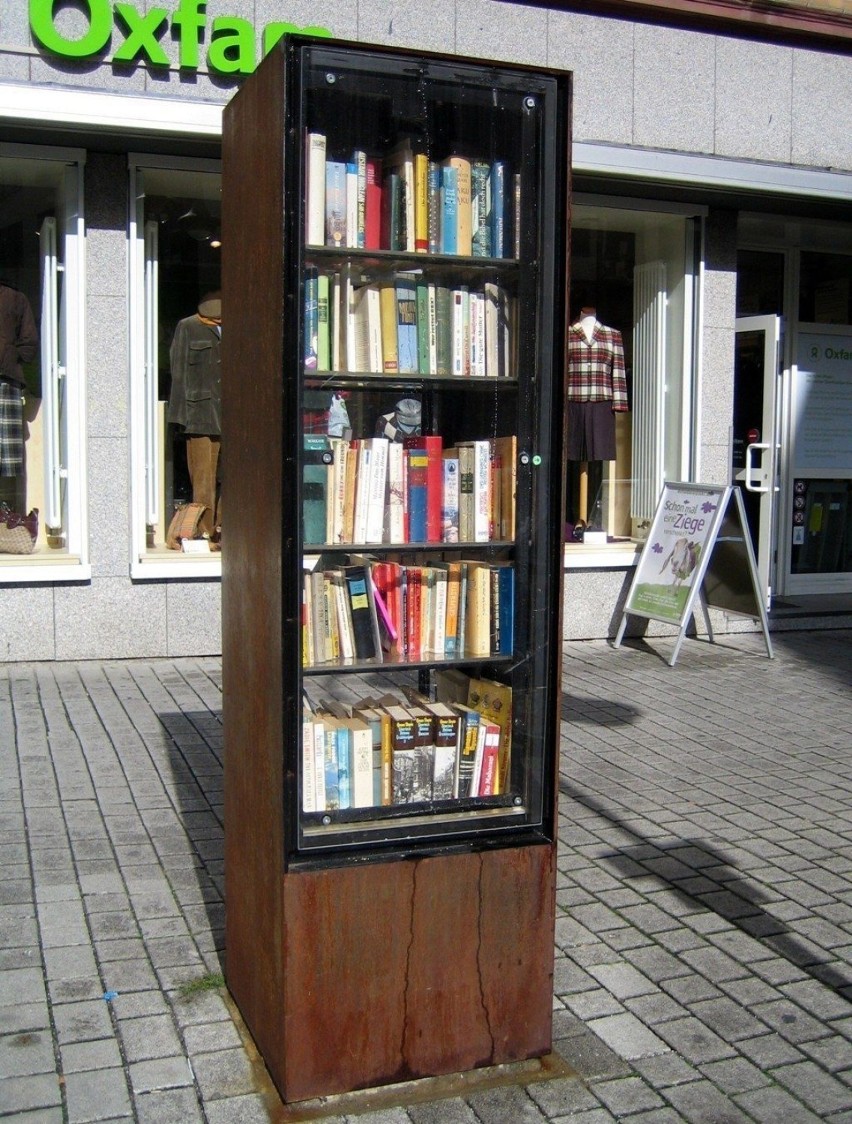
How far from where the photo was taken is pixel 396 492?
12.0 feet

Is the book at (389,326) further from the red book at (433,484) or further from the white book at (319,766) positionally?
the white book at (319,766)

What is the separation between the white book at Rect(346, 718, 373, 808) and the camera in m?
3.59

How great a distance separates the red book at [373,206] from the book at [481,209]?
26 centimetres

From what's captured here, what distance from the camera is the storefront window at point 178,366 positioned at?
8883 mm

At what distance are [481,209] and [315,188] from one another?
0.50 metres

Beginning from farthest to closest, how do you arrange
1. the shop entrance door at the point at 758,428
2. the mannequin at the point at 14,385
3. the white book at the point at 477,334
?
the shop entrance door at the point at 758,428 → the mannequin at the point at 14,385 → the white book at the point at 477,334

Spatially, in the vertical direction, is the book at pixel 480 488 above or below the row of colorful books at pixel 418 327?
below

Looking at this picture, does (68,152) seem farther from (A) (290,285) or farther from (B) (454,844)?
(B) (454,844)

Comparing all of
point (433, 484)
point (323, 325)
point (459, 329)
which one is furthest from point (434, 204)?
point (433, 484)

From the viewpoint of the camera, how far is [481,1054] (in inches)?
143

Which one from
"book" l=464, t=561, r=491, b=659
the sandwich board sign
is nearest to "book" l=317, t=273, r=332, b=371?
"book" l=464, t=561, r=491, b=659

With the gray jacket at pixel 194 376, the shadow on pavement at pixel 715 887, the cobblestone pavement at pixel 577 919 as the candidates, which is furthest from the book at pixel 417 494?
the gray jacket at pixel 194 376

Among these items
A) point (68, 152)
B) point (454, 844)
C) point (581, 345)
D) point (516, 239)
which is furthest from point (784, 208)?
point (454, 844)

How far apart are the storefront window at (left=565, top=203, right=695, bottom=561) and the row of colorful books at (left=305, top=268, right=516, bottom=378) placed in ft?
22.1
